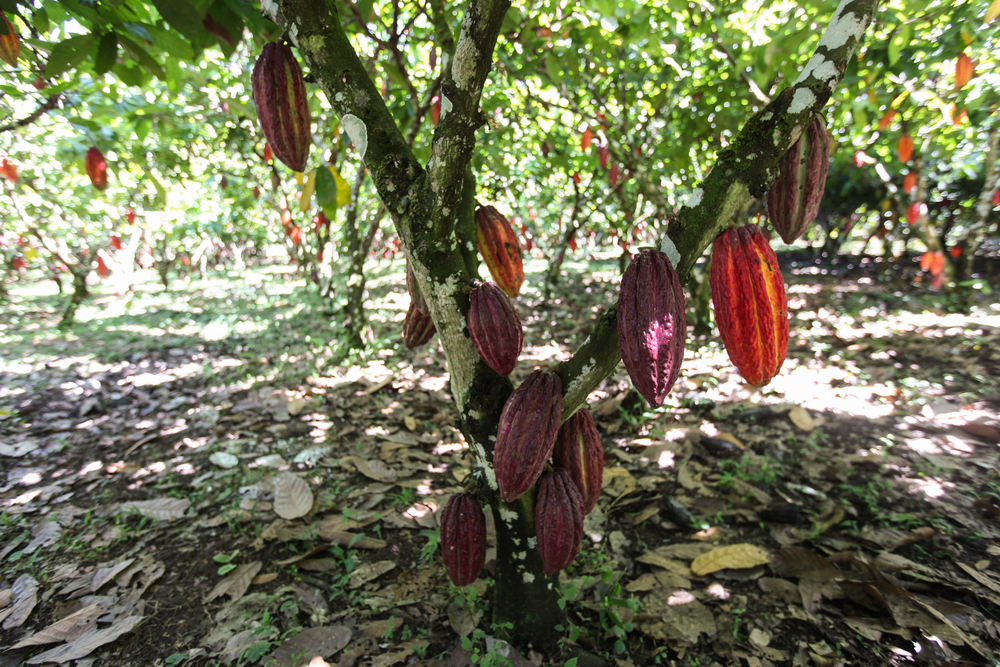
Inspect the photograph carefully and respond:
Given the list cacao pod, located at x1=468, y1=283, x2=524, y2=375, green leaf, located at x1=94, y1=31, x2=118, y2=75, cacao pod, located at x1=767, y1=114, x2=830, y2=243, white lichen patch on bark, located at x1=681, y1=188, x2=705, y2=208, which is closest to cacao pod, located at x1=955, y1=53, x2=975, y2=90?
cacao pod, located at x1=767, y1=114, x2=830, y2=243

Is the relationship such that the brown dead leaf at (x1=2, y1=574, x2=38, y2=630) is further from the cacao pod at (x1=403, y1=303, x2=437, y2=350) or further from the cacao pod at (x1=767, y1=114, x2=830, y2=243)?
the cacao pod at (x1=767, y1=114, x2=830, y2=243)

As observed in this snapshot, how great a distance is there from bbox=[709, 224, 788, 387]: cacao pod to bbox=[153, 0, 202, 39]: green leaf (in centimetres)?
114

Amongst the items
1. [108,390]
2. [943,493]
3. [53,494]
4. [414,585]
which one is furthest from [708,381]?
[108,390]

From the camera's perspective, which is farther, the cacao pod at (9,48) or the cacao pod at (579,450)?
the cacao pod at (9,48)

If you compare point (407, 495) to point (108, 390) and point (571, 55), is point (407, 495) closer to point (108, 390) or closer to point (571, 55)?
point (571, 55)

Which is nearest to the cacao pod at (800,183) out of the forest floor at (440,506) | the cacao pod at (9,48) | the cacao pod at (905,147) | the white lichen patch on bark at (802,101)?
the white lichen patch on bark at (802,101)

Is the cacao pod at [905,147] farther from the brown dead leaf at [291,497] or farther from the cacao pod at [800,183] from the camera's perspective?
the brown dead leaf at [291,497]

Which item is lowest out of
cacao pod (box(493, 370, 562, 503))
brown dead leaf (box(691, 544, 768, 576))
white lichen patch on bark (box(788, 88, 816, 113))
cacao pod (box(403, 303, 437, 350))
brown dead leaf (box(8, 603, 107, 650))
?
brown dead leaf (box(691, 544, 768, 576))

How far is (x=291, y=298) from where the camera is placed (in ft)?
25.6

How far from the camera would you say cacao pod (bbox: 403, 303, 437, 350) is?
127cm

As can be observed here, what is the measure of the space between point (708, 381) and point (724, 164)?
244 centimetres

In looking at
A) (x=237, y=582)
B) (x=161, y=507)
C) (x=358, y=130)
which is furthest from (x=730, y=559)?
(x=161, y=507)

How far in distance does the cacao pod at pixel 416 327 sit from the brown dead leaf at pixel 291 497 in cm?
95

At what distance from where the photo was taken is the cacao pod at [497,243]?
4.21 ft
